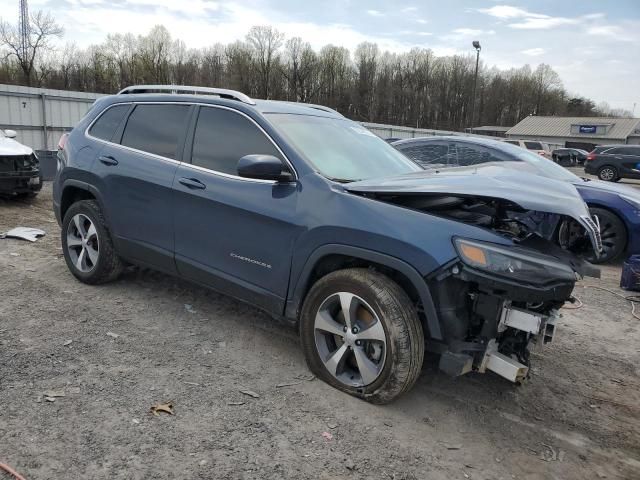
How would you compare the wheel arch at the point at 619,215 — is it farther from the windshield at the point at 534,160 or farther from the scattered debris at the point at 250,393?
the scattered debris at the point at 250,393

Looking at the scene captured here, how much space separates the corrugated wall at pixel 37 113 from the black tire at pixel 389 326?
14.4m

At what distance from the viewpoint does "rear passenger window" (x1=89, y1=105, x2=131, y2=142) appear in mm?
4723

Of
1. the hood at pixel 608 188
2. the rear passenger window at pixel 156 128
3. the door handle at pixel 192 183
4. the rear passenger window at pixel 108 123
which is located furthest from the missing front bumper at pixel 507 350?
the hood at pixel 608 188

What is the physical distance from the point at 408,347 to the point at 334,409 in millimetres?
613

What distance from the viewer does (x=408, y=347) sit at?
293 centimetres

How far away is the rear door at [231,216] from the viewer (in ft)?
11.4

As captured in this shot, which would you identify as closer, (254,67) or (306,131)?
(306,131)

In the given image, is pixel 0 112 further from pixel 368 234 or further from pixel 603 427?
pixel 603 427

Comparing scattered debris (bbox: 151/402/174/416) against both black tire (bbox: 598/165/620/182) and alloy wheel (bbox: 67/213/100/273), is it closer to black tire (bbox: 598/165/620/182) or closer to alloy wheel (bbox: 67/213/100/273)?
alloy wheel (bbox: 67/213/100/273)

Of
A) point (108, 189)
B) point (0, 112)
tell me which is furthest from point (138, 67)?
point (108, 189)

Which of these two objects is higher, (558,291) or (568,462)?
(558,291)

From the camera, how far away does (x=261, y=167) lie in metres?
3.28

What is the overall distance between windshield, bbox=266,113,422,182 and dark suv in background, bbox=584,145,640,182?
2421 cm

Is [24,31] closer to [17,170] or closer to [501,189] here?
[17,170]
